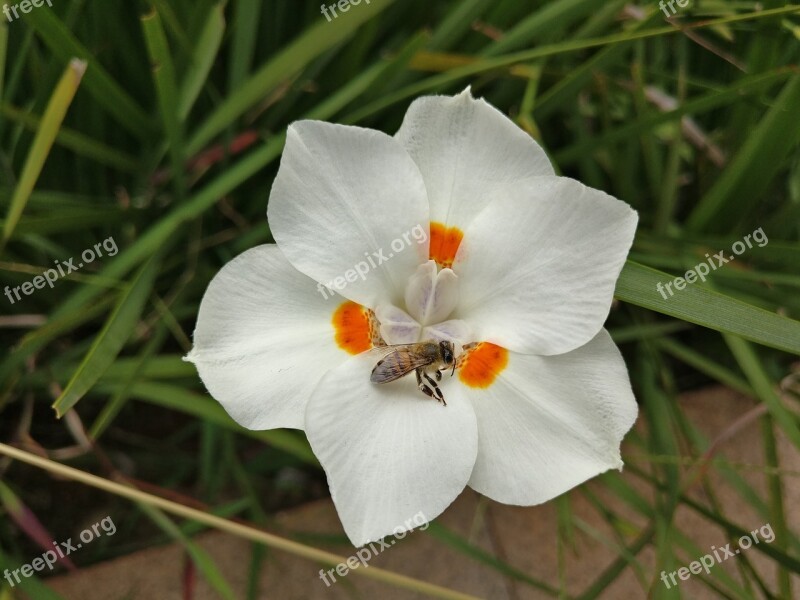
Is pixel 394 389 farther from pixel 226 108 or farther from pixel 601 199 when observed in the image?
pixel 226 108

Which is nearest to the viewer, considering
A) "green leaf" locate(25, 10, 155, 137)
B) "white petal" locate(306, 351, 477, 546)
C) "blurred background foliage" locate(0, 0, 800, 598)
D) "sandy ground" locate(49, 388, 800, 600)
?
"white petal" locate(306, 351, 477, 546)

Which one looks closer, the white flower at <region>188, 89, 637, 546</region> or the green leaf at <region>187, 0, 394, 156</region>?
the white flower at <region>188, 89, 637, 546</region>

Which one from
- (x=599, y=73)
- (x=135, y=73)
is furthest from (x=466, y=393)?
(x=135, y=73)

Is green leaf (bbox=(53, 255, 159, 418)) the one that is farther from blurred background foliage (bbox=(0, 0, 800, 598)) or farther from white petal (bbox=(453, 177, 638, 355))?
white petal (bbox=(453, 177, 638, 355))

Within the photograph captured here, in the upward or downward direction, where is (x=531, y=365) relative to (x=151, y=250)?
downward

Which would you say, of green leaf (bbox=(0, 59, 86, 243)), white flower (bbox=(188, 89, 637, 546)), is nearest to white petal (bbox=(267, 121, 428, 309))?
white flower (bbox=(188, 89, 637, 546))

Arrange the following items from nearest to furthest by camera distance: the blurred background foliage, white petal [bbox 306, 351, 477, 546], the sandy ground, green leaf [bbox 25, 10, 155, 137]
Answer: white petal [bbox 306, 351, 477, 546] < green leaf [bbox 25, 10, 155, 137] < the blurred background foliage < the sandy ground
